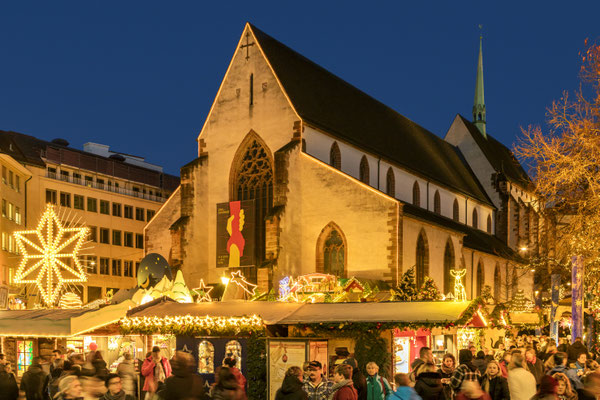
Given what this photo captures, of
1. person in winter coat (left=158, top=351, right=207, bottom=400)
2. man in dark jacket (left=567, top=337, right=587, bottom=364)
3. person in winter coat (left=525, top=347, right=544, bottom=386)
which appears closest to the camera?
person in winter coat (left=158, top=351, right=207, bottom=400)

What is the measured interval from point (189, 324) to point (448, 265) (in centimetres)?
2288

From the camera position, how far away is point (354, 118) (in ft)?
146

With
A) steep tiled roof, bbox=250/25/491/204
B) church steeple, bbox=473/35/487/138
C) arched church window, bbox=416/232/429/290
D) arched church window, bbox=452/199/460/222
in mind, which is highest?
church steeple, bbox=473/35/487/138

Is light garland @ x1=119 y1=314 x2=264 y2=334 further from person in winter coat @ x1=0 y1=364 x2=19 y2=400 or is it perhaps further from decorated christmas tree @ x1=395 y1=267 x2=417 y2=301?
decorated christmas tree @ x1=395 y1=267 x2=417 y2=301

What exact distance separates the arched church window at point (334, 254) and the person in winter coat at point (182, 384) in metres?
28.1

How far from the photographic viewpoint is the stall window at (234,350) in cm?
2159

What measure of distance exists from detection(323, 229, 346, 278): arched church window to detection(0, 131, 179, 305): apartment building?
2304 cm

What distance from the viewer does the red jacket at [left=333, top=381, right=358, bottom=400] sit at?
11.3 metres

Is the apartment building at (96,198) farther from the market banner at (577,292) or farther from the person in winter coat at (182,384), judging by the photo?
the person in winter coat at (182,384)

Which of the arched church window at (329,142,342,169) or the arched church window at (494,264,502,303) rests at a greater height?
the arched church window at (329,142,342,169)

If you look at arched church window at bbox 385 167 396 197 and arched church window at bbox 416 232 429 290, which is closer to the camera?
arched church window at bbox 416 232 429 290

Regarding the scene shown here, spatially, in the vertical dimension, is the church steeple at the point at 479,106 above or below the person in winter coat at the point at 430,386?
above

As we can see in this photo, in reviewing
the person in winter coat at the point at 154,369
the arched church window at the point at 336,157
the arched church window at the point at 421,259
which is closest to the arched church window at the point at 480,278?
the arched church window at the point at 421,259

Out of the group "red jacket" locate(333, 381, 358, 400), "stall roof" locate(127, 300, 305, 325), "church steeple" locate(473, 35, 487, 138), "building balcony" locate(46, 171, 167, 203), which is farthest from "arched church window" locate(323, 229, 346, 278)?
"church steeple" locate(473, 35, 487, 138)
